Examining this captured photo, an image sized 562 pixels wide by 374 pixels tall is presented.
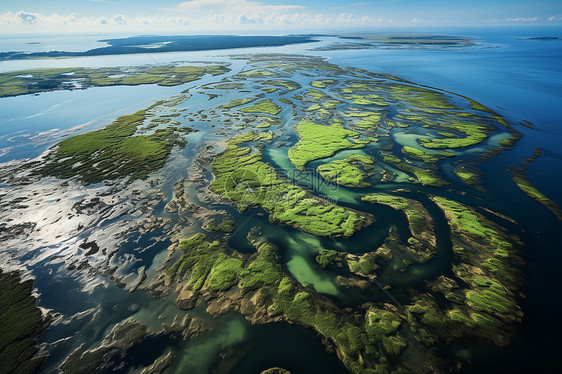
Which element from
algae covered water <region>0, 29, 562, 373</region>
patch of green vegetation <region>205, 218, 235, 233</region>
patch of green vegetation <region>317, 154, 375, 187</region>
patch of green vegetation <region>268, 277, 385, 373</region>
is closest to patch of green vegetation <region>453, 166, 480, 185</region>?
algae covered water <region>0, 29, 562, 373</region>

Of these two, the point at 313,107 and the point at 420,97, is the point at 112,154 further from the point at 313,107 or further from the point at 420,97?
the point at 420,97

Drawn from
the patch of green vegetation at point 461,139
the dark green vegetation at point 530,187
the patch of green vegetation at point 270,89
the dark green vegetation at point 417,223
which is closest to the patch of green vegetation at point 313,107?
the patch of green vegetation at point 270,89

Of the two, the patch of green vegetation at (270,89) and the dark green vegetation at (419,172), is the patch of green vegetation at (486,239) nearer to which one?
the dark green vegetation at (419,172)

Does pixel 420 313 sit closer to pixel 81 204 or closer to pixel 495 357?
pixel 495 357

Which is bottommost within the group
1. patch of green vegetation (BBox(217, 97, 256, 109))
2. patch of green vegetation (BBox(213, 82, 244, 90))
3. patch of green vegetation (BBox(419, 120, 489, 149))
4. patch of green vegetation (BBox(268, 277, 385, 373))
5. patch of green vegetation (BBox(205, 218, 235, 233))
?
patch of green vegetation (BBox(268, 277, 385, 373))

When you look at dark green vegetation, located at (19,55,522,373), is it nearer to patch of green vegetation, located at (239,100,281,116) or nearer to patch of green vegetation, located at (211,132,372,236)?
patch of green vegetation, located at (211,132,372,236)

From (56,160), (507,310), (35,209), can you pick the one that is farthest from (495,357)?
(56,160)
